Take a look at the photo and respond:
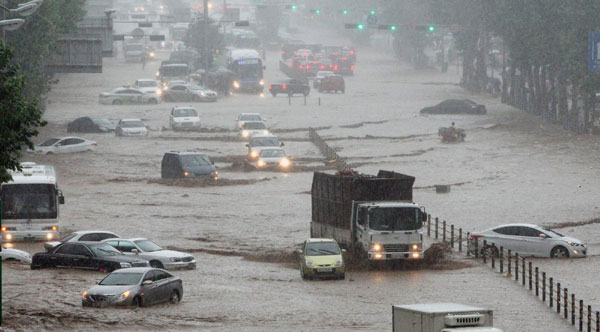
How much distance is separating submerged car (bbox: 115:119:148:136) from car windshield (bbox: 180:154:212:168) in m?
19.0

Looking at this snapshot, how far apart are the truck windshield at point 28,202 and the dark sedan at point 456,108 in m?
56.3

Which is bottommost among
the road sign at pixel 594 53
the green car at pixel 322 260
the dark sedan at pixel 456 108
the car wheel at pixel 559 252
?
the dark sedan at pixel 456 108

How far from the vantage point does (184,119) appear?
81938 mm

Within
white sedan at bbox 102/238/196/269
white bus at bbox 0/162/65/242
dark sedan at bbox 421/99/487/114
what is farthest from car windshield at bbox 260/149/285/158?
dark sedan at bbox 421/99/487/114

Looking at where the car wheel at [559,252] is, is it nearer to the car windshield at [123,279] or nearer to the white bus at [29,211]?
the car windshield at [123,279]

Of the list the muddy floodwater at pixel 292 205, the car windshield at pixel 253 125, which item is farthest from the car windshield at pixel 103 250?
the car windshield at pixel 253 125

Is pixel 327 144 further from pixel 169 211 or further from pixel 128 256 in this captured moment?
pixel 128 256

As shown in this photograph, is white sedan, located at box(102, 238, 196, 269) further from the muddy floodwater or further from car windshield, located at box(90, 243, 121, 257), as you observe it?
car windshield, located at box(90, 243, 121, 257)

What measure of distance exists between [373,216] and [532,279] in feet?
15.8

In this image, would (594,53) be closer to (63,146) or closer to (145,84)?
(63,146)

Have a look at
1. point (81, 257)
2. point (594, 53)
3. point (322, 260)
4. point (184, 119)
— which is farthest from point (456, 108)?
point (81, 257)

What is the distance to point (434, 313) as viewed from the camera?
61.3 ft

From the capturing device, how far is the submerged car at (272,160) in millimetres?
62531

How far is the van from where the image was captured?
57.8m
